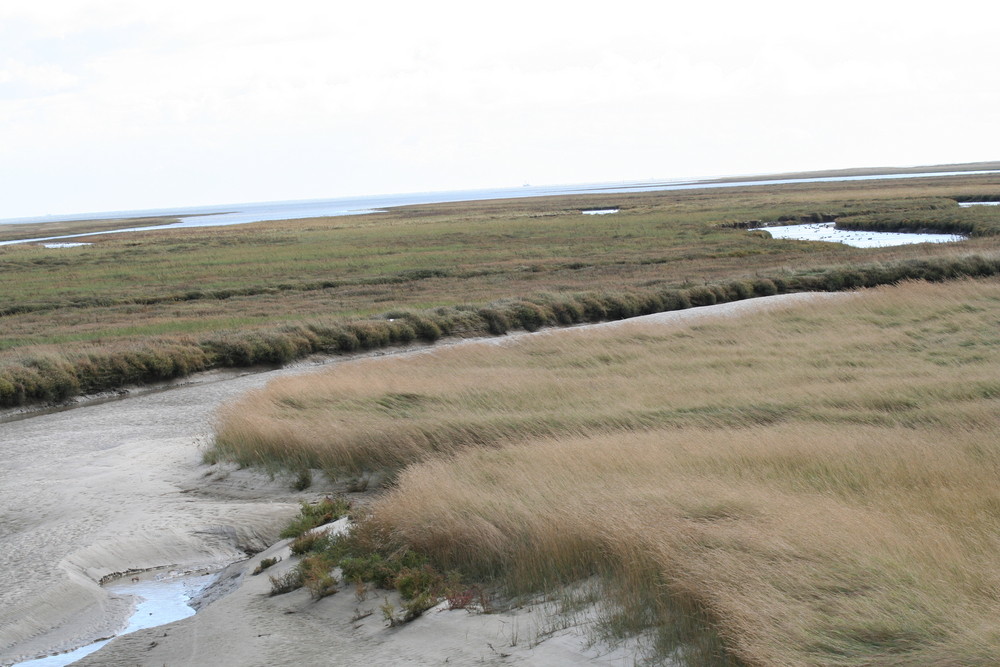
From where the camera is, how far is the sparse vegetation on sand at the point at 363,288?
26.3 meters

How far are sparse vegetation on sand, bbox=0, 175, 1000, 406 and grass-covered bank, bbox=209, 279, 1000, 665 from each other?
7.93m

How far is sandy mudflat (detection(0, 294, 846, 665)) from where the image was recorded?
7.23 meters

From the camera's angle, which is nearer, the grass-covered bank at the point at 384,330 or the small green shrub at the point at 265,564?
the small green shrub at the point at 265,564

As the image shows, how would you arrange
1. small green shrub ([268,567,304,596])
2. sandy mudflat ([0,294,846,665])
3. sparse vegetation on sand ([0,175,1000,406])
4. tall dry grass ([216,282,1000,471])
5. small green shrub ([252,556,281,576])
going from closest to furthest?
sandy mudflat ([0,294,846,665])
small green shrub ([268,567,304,596])
small green shrub ([252,556,281,576])
tall dry grass ([216,282,1000,471])
sparse vegetation on sand ([0,175,1000,406])

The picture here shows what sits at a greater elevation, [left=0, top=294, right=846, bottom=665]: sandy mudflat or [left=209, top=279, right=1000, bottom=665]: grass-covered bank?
[left=209, top=279, right=1000, bottom=665]: grass-covered bank

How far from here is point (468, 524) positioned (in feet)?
28.4

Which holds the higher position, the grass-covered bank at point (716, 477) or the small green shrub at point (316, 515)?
the grass-covered bank at point (716, 477)

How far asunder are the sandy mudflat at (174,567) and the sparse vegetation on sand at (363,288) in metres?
7.23

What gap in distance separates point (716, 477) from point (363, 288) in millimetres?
34005

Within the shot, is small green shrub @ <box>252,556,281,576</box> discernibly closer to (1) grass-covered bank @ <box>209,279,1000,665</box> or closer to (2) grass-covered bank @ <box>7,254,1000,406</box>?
(1) grass-covered bank @ <box>209,279,1000,665</box>

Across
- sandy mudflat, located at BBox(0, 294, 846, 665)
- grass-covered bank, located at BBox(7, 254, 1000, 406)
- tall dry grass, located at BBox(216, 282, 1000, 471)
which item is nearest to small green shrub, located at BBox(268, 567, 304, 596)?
sandy mudflat, located at BBox(0, 294, 846, 665)

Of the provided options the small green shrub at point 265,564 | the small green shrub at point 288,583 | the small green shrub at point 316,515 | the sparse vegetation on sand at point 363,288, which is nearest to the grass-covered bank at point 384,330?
the sparse vegetation on sand at point 363,288

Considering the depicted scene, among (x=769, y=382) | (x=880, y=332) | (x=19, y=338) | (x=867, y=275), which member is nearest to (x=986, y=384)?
(x=769, y=382)

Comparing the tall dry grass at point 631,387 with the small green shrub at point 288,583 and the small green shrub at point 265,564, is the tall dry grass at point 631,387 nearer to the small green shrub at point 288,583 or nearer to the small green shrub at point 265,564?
the small green shrub at point 265,564
